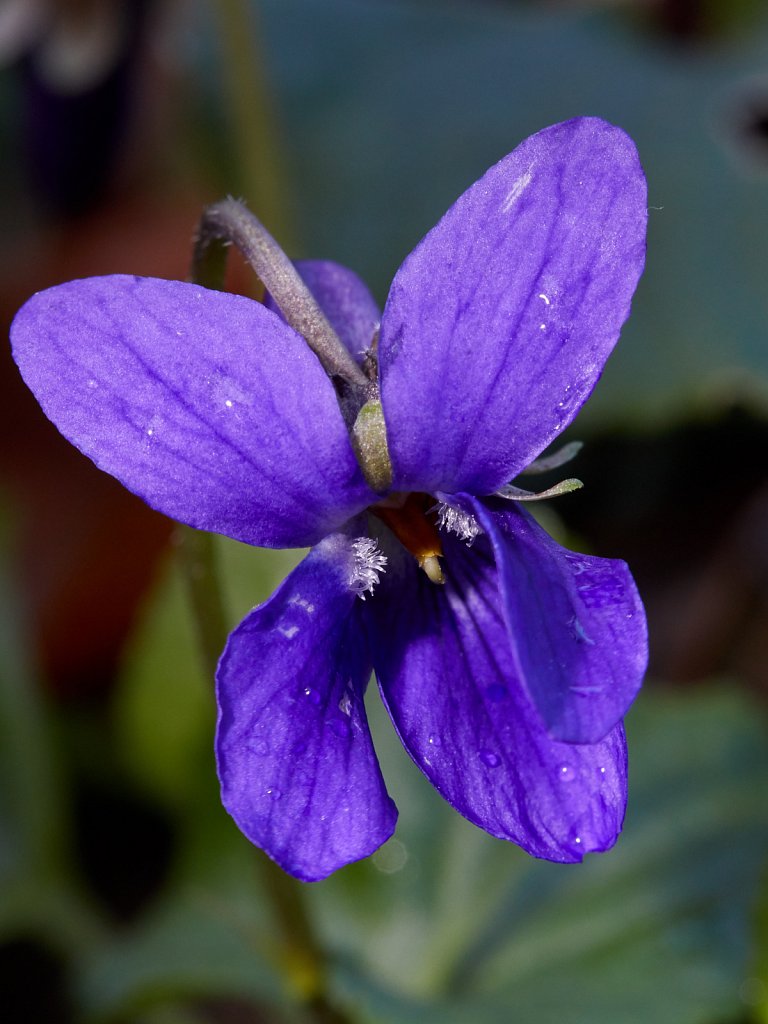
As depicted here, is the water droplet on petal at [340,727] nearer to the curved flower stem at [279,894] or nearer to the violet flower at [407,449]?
the violet flower at [407,449]

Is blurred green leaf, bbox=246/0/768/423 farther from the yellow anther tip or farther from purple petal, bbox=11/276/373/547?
purple petal, bbox=11/276/373/547

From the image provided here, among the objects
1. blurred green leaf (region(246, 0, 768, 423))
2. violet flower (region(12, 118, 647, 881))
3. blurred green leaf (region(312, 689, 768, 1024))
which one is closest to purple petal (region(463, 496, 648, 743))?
violet flower (region(12, 118, 647, 881))

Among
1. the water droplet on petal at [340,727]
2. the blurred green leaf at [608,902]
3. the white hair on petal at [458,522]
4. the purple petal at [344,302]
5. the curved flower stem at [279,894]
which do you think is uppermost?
the purple petal at [344,302]

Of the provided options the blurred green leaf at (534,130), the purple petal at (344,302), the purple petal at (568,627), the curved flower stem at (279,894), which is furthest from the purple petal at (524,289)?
the blurred green leaf at (534,130)

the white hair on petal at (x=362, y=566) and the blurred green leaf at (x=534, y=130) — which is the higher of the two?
the white hair on petal at (x=362, y=566)

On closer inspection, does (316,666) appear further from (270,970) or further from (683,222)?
(683,222)

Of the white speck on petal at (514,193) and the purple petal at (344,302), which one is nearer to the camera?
the white speck on petal at (514,193)

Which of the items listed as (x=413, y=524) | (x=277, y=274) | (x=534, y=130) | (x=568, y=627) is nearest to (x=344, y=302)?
(x=277, y=274)
